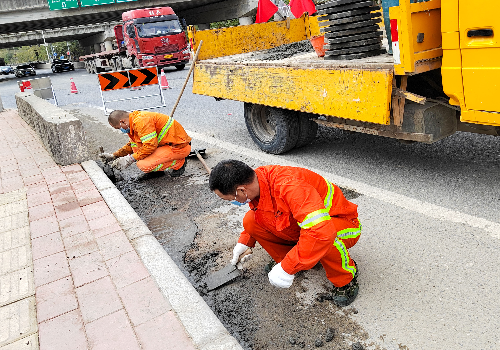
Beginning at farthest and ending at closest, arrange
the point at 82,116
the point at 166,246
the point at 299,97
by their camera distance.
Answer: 1. the point at 82,116
2. the point at 299,97
3. the point at 166,246

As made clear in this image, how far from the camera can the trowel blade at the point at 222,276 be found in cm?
302

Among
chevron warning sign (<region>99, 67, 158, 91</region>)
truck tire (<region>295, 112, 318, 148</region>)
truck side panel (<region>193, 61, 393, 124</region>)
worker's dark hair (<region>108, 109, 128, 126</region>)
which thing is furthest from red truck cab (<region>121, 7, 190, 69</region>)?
worker's dark hair (<region>108, 109, 128, 126</region>)

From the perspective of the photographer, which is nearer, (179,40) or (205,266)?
(205,266)

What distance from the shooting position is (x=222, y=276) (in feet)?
10.1

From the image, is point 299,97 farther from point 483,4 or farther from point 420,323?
point 420,323

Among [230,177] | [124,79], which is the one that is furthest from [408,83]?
[124,79]

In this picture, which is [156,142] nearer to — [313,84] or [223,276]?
[313,84]

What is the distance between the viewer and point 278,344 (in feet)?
8.00

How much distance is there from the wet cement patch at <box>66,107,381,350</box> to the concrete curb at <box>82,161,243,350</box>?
263 mm

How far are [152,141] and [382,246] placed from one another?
2.95 metres

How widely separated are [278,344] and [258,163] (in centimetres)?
321

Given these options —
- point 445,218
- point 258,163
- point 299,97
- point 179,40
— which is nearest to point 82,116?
point 258,163

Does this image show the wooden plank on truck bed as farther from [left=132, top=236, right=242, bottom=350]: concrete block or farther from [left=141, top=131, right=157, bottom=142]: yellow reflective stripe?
[left=132, top=236, right=242, bottom=350]: concrete block

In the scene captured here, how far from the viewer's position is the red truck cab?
20.8 m
